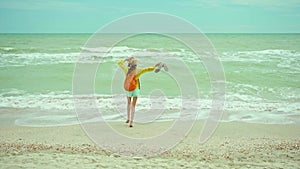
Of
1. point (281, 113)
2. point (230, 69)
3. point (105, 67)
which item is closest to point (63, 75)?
point (105, 67)

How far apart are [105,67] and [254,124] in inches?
504

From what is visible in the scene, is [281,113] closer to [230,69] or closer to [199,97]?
[199,97]

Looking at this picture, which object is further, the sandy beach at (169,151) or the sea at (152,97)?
the sea at (152,97)

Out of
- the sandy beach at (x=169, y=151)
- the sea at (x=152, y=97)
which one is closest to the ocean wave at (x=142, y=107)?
the sea at (x=152, y=97)

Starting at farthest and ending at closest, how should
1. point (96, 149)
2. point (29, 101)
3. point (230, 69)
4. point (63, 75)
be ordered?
point (230, 69) → point (63, 75) → point (29, 101) → point (96, 149)

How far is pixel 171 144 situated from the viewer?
6.85 metres

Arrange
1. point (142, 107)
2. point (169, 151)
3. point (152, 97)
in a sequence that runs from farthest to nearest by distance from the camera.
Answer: point (152, 97) → point (142, 107) → point (169, 151)

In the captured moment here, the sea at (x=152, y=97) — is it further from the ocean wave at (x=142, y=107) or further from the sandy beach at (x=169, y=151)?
the sandy beach at (x=169, y=151)

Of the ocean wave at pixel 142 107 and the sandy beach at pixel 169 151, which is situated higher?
the ocean wave at pixel 142 107

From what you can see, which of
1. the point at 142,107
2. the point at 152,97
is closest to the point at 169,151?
the point at 142,107

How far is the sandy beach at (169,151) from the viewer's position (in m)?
5.38

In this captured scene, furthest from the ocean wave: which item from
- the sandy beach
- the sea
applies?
the sandy beach

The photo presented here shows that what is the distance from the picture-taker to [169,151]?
632 cm

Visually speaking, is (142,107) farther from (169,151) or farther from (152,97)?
(169,151)
